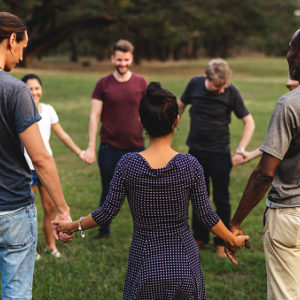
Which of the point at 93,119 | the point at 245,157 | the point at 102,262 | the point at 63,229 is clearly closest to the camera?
the point at 63,229

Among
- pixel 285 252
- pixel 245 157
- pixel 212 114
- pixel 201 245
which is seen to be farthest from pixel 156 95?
pixel 201 245

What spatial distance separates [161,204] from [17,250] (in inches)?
36.2

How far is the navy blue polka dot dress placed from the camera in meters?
2.59

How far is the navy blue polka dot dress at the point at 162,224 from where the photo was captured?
102 inches

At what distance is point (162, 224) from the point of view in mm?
2633

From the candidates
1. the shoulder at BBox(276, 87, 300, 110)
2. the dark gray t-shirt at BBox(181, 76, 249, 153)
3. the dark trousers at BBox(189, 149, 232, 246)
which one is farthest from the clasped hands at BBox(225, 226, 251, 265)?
the dark gray t-shirt at BBox(181, 76, 249, 153)

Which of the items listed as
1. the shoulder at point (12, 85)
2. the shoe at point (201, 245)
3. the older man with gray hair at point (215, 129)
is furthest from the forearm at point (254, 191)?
the shoe at point (201, 245)

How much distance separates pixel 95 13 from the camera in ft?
115

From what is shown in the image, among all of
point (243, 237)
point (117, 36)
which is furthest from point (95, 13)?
point (243, 237)

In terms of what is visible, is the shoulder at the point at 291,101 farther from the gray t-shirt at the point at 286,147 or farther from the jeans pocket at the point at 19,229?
the jeans pocket at the point at 19,229

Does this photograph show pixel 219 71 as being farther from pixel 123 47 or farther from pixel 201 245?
pixel 201 245

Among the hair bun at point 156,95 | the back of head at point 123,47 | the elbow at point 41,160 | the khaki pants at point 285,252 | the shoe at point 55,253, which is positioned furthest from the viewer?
the back of head at point 123,47

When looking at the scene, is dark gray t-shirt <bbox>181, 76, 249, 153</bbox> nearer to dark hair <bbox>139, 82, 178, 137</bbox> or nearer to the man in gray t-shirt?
the man in gray t-shirt

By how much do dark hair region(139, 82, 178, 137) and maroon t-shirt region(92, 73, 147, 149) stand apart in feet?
9.90
